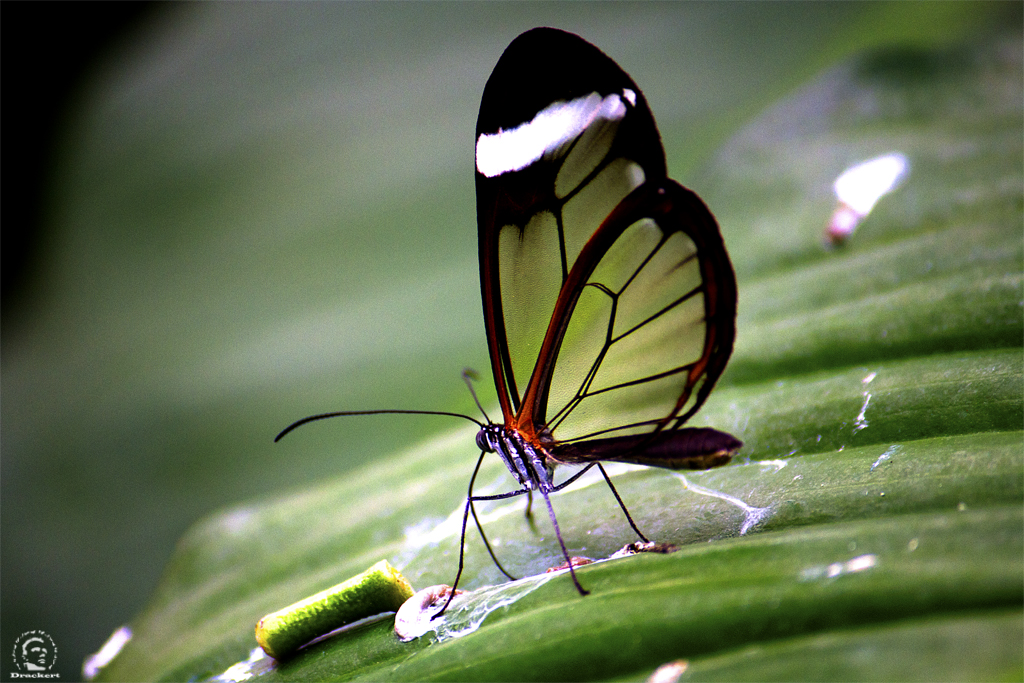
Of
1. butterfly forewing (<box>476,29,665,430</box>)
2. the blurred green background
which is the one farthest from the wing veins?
the blurred green background

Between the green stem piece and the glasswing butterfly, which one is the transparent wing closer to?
the glasswing butterfly

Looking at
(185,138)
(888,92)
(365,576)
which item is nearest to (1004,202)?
(888,92)

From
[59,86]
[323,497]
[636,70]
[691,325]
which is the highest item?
[59,86]

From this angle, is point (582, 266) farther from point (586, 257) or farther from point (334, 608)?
point (334, 608)

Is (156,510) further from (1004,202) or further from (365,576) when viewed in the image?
(1004,202)

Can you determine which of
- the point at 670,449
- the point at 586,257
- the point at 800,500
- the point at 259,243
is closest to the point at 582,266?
the point at 586,257

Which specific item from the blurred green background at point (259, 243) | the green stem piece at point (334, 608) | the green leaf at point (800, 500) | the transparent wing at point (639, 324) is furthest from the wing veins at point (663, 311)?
the blurred green background at point (259, 243)
